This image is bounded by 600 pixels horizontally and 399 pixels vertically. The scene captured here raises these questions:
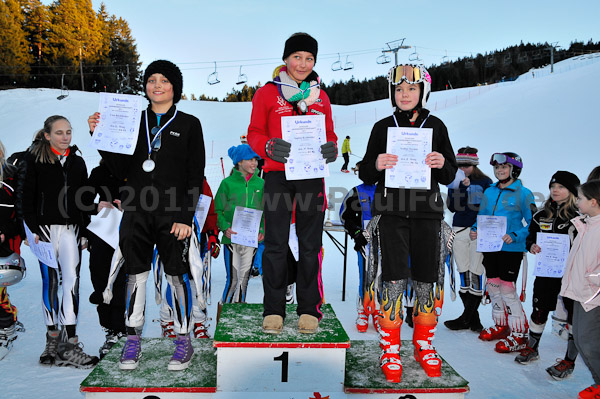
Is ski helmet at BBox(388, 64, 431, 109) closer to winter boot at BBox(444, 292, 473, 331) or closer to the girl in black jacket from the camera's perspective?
the girl in black jacket

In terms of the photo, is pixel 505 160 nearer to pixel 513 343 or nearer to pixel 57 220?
pixel 513 343

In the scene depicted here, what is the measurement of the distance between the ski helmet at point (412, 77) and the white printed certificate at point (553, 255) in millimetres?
2066

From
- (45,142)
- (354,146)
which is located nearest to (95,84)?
(354,146)

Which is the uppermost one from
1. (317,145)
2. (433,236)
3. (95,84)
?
(95,84)

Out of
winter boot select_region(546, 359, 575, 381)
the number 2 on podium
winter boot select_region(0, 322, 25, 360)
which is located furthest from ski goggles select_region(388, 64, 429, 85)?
winter boot select_region(0, 322, 25, 360)

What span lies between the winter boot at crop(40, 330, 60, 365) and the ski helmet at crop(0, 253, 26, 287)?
613 mm

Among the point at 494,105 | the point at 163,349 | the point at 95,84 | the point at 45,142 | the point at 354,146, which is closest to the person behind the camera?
the point at 163,349

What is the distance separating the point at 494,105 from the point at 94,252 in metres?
29.8

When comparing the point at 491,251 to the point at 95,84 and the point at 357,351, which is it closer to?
the point at 357,351

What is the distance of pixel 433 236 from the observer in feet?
10.1

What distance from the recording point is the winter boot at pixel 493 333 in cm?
496

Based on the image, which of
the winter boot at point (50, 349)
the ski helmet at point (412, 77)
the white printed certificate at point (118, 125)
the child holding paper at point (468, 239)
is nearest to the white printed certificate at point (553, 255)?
the child holding paper at point (468, 239)

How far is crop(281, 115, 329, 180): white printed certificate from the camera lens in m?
3.04

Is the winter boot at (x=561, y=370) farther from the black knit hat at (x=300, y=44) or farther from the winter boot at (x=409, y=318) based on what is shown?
the black knit hat at (x=300, y=44)
